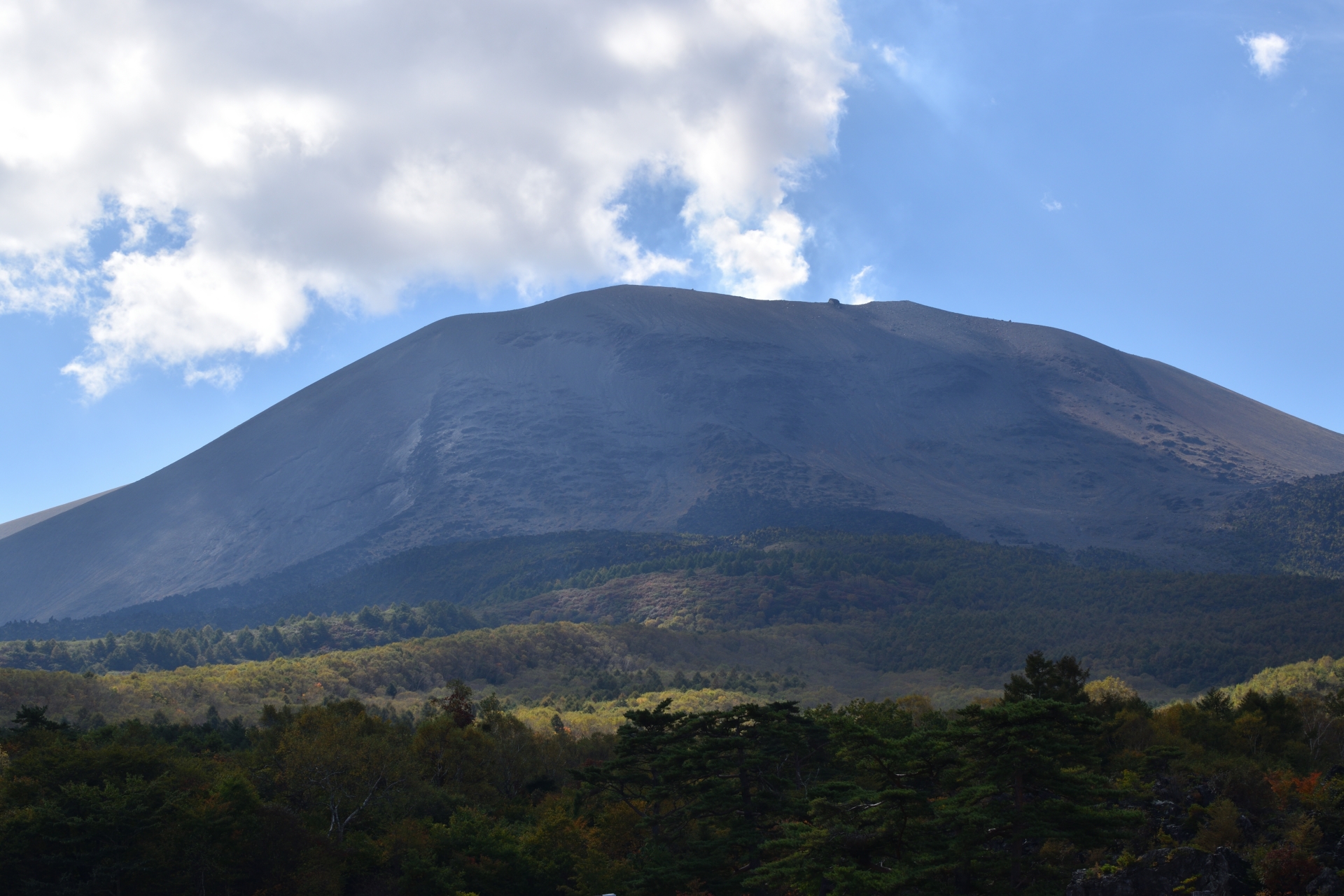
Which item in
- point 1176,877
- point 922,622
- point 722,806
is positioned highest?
point 1176,877

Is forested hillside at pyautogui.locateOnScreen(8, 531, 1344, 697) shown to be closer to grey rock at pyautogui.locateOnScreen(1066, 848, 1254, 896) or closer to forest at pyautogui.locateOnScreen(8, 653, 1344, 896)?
forest at pyautogui.locateOnScreen(8, 653, 1344, 896)

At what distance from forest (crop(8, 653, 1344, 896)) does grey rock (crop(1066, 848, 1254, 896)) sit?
0.06 meters

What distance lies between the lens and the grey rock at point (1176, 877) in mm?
22938

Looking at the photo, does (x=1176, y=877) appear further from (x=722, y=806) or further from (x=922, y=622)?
(x=922, y=622)

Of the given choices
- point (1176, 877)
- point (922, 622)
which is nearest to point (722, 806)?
point (1176, 877)

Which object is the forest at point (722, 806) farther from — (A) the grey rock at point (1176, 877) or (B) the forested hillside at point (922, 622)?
(B) the forested hillside at point (922, 622)

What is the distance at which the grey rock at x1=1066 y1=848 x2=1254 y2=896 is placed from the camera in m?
22.9

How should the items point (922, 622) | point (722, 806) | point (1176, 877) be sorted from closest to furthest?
point (1176, 877) < point (722, 806) < point (922, 622)

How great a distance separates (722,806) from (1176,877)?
53.2 feet

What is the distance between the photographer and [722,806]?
36.3 meters

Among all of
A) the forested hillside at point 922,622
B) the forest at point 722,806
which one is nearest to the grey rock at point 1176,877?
the forest at point 722,806

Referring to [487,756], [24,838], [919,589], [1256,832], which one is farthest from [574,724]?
[919,589]

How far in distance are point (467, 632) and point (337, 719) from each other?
288ft

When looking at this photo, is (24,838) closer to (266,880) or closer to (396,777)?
(266,880)
